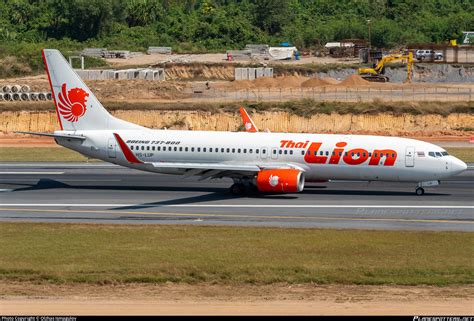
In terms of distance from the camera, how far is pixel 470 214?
4872 centimetres

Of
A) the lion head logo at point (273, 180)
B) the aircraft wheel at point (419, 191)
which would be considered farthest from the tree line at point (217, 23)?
the lion head logo at point (273, 180)

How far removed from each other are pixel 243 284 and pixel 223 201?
66.5 feet

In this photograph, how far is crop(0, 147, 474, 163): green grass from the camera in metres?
74.4

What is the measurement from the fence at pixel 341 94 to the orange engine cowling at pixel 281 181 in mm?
52161

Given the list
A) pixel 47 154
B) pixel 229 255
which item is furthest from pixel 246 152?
pixel 47 154

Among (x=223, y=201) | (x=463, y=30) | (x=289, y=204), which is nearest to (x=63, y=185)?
(x=223, y=201)

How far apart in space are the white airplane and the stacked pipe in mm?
49123

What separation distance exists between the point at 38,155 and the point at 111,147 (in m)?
22.1

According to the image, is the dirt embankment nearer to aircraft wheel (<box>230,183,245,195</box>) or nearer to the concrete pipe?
the concrete pipe

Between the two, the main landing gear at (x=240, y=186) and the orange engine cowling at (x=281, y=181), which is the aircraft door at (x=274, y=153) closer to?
the orange engine cowling at (x=281, y=181)

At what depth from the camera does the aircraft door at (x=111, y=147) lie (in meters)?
57.5

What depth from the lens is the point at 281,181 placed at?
53.6m

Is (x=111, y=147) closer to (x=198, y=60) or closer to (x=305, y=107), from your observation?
(x=305, y=107)

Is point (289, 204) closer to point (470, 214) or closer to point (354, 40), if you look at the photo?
point (470, 214)
